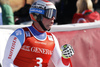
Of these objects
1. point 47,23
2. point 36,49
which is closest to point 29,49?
point 36,49

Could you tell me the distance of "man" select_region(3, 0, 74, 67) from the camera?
3.02 m

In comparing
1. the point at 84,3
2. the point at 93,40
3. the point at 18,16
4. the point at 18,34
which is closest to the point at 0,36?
the point at 18,34

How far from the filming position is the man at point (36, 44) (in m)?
3.02

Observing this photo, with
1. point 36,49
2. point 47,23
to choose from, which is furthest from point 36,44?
point 47,23

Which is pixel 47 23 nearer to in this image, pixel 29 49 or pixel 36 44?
pixel 36 44

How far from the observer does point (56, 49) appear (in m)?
3.37

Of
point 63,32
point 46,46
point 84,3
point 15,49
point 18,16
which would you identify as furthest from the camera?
point 18,16

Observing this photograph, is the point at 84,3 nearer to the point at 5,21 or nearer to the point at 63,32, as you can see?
the point at 63,32

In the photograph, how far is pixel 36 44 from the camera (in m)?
3.14

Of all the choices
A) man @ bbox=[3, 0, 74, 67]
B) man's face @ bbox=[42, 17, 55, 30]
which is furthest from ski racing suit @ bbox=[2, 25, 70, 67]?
man's face @ bbox=[42, 17, 55, 30]

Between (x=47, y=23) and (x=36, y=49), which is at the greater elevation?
(x=47, y=23)

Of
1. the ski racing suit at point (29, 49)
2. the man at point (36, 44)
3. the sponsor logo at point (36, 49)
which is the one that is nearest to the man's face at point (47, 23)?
the man at point (36, 44)

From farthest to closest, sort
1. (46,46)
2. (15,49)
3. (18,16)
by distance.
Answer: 1. (18,16)
2. (46,46)
3. (15,49)

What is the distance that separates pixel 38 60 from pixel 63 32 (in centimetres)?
151
